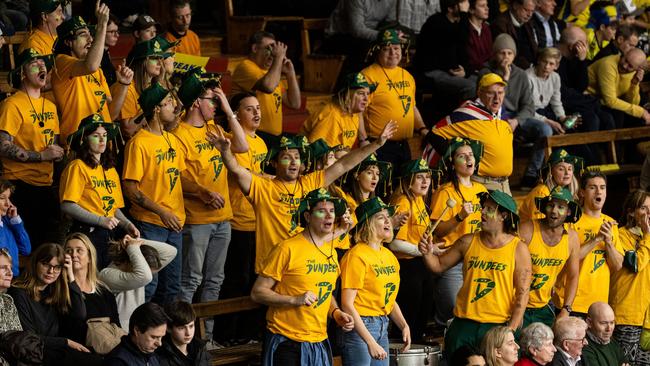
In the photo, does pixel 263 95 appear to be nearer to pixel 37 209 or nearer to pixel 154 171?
pixel 154 171

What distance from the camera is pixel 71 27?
32.6 feet

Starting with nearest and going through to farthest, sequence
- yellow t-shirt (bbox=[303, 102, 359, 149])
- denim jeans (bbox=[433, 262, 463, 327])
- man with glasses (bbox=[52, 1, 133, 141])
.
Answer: man with glasses (bbox=[52, 1, 133, 141]) < denim jeans (bbox=[433, 262, 463, 327]) < yellow t-shirt (bbox=[303, 102, 359, 149])

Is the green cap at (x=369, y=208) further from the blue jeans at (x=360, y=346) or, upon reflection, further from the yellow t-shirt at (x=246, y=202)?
the yellow t-shirt at (x=246, y=202)

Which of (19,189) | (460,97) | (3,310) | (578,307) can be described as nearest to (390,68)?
(460,97)

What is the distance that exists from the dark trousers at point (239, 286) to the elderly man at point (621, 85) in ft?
15.9

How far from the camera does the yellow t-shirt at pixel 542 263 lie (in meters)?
9.76

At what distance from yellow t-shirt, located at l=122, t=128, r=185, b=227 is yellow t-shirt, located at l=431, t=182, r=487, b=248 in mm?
1901

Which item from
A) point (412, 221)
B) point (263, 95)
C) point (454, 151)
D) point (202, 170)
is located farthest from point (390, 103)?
point (202, 170)

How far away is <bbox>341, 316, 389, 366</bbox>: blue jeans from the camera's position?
29.2 ft

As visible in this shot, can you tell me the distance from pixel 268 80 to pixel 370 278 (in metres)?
2.44

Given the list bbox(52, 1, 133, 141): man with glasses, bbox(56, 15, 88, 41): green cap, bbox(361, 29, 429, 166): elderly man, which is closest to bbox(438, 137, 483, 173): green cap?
bbox(361, 29, 429, 166): elderly man

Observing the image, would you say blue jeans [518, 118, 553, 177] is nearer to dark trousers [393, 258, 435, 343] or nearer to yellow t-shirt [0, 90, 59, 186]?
dark trousers [393, 258, 435, 343]

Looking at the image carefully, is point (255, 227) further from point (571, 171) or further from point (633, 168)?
point (633, 168)

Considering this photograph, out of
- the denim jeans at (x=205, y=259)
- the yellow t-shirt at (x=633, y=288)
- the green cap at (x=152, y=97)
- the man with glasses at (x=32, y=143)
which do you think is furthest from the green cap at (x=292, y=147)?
the yellow t-shirt at (x=633, y=288)
